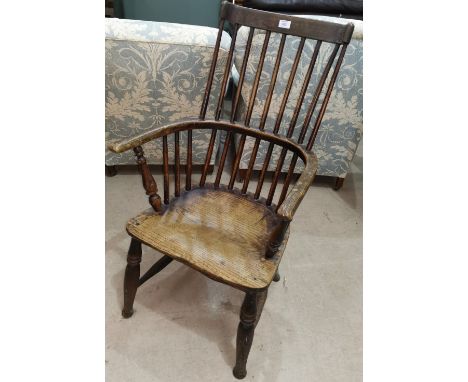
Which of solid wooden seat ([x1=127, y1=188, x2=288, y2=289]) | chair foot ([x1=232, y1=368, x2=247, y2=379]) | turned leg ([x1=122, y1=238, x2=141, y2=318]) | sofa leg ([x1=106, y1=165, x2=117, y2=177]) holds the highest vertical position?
solid wooden seat ([x1=127, y1=188, x2=288, y2=289])

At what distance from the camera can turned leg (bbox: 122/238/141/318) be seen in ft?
3.58

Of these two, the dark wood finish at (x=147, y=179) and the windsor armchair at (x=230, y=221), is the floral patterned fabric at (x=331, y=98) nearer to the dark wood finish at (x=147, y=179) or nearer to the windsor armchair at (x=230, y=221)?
the windsor armchair at (x=230, y=221)

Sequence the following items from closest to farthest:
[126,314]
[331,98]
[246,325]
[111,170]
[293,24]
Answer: [246,325] < [293,24] < [126,314] < [331,98] < [111,170]

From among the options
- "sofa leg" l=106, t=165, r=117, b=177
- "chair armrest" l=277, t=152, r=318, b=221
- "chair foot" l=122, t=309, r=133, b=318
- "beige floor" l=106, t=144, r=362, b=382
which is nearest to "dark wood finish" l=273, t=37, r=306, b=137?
"chair armrest" l=277, t=152, r=318, b=221

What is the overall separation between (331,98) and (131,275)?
1.28m

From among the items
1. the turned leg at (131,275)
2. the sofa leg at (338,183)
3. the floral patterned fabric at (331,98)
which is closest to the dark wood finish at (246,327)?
the turned leg at (131,275)

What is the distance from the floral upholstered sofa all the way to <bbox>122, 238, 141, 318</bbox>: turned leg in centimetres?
75

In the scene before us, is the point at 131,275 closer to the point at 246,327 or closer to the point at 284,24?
the point at 246,327

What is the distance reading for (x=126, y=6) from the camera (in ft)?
7.70

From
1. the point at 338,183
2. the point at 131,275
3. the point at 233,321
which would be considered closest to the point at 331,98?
the point at 338,183

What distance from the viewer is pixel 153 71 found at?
5.16 feet

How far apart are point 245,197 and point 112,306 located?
0.67 m

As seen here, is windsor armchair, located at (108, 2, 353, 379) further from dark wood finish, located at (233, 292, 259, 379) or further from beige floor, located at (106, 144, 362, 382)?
beige floor, located at (106, 144, 362, 382)

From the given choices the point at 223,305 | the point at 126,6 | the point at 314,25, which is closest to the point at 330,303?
the point at 223,305
